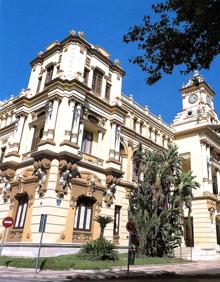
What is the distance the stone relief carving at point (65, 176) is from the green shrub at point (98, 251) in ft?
13.8

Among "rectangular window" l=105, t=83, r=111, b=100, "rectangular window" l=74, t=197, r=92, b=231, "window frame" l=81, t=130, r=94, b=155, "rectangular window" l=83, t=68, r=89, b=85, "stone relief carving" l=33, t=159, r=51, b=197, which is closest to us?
"stone relief carving" l=33, t=159, r=51, b=197

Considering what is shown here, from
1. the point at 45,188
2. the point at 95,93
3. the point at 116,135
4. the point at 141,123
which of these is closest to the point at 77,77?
the point at 95,93

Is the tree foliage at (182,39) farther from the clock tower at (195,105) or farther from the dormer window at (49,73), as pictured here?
the clock tower at (195,105)

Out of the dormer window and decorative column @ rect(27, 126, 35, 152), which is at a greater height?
the dormer window

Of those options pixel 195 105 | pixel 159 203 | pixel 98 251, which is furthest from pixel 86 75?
pixel 195 105

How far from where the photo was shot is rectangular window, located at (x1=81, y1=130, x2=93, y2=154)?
2535 centimetres

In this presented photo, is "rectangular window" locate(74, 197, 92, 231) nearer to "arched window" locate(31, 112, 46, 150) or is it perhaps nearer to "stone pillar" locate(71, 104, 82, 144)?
"stone pillar" locate(71, 104, 82, 144)

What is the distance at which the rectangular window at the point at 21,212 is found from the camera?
73.0 feet

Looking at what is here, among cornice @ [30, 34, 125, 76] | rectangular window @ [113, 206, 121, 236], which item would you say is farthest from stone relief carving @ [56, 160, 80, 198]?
cornice @ [30, 34, 125, 76]

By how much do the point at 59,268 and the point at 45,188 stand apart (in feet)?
23.7

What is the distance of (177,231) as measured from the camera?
2338cm

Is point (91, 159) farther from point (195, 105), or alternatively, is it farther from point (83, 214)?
point (195, 105)

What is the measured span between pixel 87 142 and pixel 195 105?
80.0 ft

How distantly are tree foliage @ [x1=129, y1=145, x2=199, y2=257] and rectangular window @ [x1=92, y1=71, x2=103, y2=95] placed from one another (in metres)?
7.50
